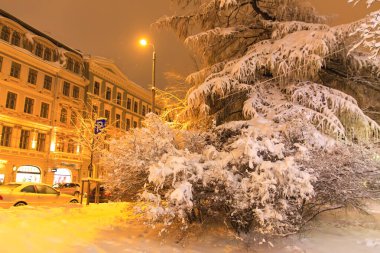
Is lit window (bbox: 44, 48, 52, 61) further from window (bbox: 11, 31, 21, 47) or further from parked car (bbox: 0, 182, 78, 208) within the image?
parked car (bbox: 0, 182, 78, 208)

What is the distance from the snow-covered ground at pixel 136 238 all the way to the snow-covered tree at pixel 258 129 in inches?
19.3

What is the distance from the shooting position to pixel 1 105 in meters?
29.7

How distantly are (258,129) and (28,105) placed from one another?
3016 centimetres

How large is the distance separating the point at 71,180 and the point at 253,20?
101 feet

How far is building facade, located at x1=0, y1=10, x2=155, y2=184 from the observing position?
30.2m

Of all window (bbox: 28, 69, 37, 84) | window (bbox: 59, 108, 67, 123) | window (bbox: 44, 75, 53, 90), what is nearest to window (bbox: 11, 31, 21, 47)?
window (bbox: 28, 69, 37, 84)

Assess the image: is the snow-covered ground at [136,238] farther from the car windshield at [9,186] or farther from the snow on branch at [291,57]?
the car windshield at [9,186]

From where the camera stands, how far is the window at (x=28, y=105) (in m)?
32.5

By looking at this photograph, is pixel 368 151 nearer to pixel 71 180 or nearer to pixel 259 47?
pixel 259 47

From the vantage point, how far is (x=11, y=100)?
1214 inches

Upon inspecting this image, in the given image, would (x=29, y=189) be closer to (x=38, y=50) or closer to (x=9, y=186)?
(x=9, y=186)

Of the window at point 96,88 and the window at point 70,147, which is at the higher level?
the window at point 96,88

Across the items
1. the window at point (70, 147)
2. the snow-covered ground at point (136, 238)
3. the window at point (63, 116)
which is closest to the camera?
the snow-covered ground at point (136, 238)

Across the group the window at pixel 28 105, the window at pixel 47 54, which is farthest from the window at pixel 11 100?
the window at pixel 47 54
